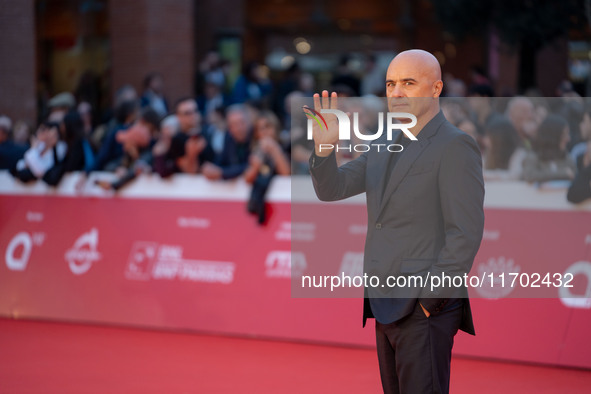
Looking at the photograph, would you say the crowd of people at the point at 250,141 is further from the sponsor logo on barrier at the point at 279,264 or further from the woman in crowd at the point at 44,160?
the sponsor logo on barrier at the point at 279,264

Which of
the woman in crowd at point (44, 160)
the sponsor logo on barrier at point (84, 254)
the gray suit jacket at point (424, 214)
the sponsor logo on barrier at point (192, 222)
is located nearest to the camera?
the gray suit jacket at point (424, 214)

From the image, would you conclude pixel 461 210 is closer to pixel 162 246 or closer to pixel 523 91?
pixel 162 246

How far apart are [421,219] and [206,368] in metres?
3.73

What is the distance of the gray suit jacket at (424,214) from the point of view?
3447mm

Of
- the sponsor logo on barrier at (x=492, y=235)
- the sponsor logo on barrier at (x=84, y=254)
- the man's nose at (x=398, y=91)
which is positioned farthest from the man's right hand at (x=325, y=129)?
the sponsor logo on barrier at (x=84, y=254)

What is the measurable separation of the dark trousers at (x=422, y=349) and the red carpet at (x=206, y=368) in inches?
103

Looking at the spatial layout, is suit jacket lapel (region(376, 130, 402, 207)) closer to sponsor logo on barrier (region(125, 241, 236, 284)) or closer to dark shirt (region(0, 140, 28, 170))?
sponsor logo on barrier (region(125, 241, 236, 284))

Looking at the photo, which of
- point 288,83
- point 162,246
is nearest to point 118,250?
point 162,246

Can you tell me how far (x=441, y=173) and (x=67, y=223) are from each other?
6.09 meters

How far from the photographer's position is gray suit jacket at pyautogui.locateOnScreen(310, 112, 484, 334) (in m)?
3.45

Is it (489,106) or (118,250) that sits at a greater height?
(489,106)

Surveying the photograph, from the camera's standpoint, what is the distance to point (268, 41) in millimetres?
26312

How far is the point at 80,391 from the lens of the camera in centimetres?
614

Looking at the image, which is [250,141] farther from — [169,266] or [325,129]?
[325,129]
